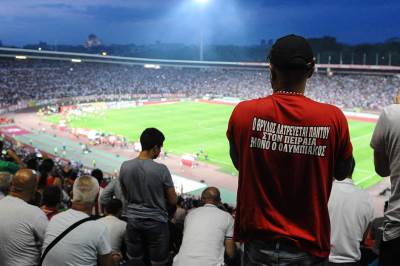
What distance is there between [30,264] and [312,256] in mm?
3422

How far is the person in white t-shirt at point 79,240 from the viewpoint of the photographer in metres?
4.14

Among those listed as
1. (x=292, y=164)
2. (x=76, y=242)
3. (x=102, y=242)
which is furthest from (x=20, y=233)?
(x=292, y=164)

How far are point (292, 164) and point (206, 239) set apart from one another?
2.35 meters

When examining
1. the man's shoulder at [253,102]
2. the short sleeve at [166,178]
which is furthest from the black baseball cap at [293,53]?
the short sleeve at [166,178]

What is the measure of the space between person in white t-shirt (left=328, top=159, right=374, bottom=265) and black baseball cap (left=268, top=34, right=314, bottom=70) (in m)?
2.45

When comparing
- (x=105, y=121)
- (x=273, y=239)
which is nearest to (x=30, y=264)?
(x=273, y=239)

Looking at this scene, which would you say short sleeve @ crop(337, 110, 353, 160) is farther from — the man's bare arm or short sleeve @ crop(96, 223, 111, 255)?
the man's bare arm

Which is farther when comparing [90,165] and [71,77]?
[71,77]

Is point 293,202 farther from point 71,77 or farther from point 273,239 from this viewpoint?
point 71,77

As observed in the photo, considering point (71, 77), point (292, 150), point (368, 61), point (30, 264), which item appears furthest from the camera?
point (368, 61)

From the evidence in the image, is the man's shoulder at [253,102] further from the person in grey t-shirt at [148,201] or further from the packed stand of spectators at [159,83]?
the packed stand of spectators at [159,83]

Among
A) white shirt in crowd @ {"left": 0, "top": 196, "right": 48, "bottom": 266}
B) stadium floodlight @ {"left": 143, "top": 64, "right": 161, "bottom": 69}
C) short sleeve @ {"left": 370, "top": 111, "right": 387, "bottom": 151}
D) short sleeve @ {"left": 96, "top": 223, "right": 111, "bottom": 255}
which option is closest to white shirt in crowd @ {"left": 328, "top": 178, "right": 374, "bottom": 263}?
short sleeve @ {"left": 370, "top": 111, "right": 387, "bottom": 151}

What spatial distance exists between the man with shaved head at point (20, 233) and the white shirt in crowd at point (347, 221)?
3086mm

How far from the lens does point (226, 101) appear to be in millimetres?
75312
